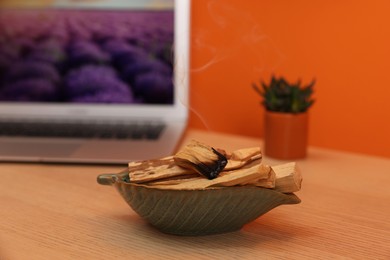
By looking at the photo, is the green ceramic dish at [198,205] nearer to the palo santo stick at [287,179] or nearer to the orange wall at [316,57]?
the palo santo stick at [287,179]

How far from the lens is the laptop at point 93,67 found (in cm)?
121

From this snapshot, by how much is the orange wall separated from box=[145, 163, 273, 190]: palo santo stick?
45 centimetres

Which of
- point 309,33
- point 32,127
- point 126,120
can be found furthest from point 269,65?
→ point 32,127

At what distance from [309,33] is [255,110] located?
0.63 feet

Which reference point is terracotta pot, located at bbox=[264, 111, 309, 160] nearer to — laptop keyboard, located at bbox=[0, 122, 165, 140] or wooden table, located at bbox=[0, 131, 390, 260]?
wooden table, located at bbox=[0, 131, 390, 260]

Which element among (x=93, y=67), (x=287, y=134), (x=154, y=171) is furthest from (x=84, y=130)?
(x=154, y=171)

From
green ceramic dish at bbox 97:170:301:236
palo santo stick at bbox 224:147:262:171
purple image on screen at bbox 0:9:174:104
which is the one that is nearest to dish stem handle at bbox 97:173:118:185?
green ceramic dish at bbox 97:170:301:236

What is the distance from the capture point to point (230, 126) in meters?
1.29

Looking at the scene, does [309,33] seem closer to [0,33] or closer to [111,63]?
[111,63]

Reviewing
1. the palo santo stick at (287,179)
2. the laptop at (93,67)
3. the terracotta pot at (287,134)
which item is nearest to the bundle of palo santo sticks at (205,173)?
the palo santo stick at (287,179)

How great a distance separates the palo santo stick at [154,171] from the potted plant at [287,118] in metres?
0.39

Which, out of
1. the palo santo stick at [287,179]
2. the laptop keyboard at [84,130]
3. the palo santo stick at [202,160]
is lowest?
the laptop keyboard at [84,130]

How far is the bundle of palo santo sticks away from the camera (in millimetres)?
668

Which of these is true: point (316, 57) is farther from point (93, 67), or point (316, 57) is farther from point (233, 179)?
point (233, 179)
